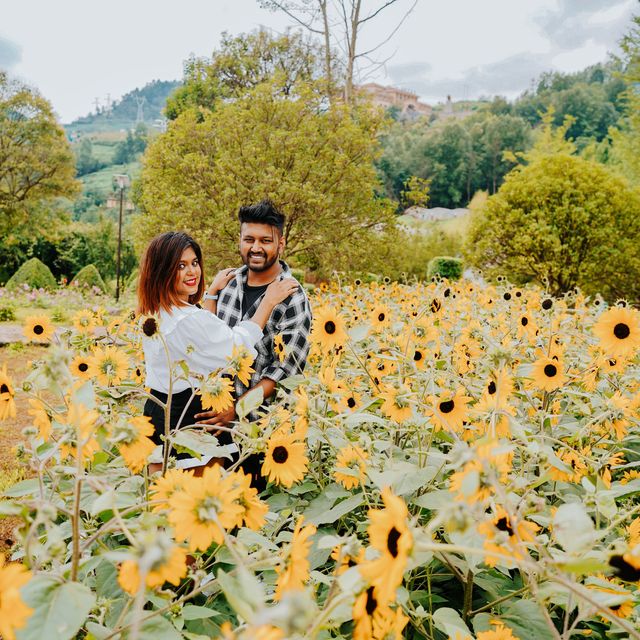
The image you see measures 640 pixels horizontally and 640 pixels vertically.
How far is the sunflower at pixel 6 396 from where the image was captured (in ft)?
4.75

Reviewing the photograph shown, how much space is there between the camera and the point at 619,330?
2.13 metres

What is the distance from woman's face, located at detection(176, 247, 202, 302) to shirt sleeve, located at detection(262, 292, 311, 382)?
0.46 meters

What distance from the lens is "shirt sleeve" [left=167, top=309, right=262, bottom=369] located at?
7.03 ft

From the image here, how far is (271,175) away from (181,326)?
6132 millimetres

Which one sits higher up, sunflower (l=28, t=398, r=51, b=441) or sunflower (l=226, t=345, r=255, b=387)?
sunflower (l=226, t=345, r=255, b=387)

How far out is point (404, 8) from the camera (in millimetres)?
11625

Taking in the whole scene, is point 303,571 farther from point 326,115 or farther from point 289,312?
point 326,115

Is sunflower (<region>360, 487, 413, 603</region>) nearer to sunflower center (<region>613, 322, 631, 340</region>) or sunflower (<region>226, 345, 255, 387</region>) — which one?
sunflower (<region>226, 345, 255, 387</region>)

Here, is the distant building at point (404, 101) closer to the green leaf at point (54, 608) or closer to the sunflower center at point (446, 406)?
the sunflower center at point (446, 406)

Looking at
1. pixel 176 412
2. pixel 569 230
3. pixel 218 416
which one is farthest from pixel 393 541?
pixel 569 230

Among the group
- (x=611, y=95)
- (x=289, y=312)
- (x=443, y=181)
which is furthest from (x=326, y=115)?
(x=611, y=95)

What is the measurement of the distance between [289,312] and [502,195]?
25.2 feet

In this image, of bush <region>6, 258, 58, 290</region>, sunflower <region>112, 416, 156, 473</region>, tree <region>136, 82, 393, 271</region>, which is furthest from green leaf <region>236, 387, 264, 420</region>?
bush <region>6, 258, 58, 290</region>

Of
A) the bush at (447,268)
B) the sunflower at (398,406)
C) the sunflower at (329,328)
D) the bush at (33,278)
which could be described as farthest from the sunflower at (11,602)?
the bush at (33,278)
